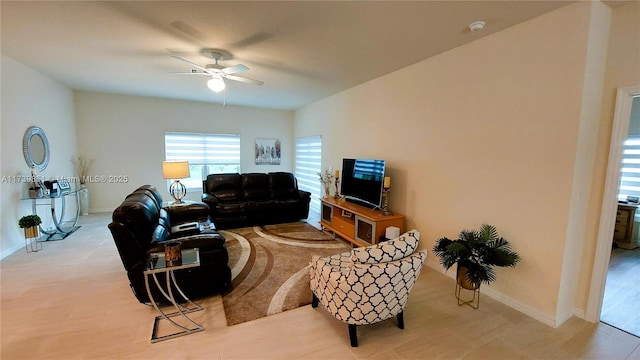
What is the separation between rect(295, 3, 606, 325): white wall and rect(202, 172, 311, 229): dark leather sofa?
234 cm

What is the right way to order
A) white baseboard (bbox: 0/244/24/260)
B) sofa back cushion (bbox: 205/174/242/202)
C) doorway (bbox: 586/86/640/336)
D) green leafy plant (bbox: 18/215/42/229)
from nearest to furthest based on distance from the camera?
doorway (bbox: 586/86/640/336), white baseboard (bbox: 0/244/24/260), green leafy plant (bbox: 18/215/42/229), sofa back cushion (bbox: 205/174/242/202)

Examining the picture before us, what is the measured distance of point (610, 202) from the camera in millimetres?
2219

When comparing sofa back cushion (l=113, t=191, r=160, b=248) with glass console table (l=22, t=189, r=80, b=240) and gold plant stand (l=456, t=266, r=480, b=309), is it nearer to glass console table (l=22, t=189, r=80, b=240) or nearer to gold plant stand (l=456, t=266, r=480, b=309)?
glass console table (l=22, t=189, r=80, b=240)

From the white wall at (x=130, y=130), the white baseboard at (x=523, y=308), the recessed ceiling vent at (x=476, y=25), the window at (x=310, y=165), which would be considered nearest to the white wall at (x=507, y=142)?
the white baseboard at (x=523, y=308)

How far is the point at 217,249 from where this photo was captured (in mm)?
2615

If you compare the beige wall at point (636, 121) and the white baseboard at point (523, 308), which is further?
the beige wall at point (636, 121)

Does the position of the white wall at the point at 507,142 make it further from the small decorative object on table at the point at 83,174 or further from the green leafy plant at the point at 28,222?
the small decorative object on table at the point at 83,174

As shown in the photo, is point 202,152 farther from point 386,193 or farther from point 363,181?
point 386,193

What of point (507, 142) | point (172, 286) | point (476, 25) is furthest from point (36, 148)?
point (507, 142)

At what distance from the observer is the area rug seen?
2.57 meters

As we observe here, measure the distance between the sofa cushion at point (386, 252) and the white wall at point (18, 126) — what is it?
4712 millimetres

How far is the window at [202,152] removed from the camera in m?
6.46

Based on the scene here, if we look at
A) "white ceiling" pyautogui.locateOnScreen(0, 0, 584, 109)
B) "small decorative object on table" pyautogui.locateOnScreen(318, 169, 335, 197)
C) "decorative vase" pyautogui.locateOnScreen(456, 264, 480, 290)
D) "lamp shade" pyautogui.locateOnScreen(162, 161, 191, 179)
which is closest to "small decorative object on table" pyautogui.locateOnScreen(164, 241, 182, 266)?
"white ceiling" pyautogui.locateOnScreen(0, 0, 584, 109)

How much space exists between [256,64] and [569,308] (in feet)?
14.3
